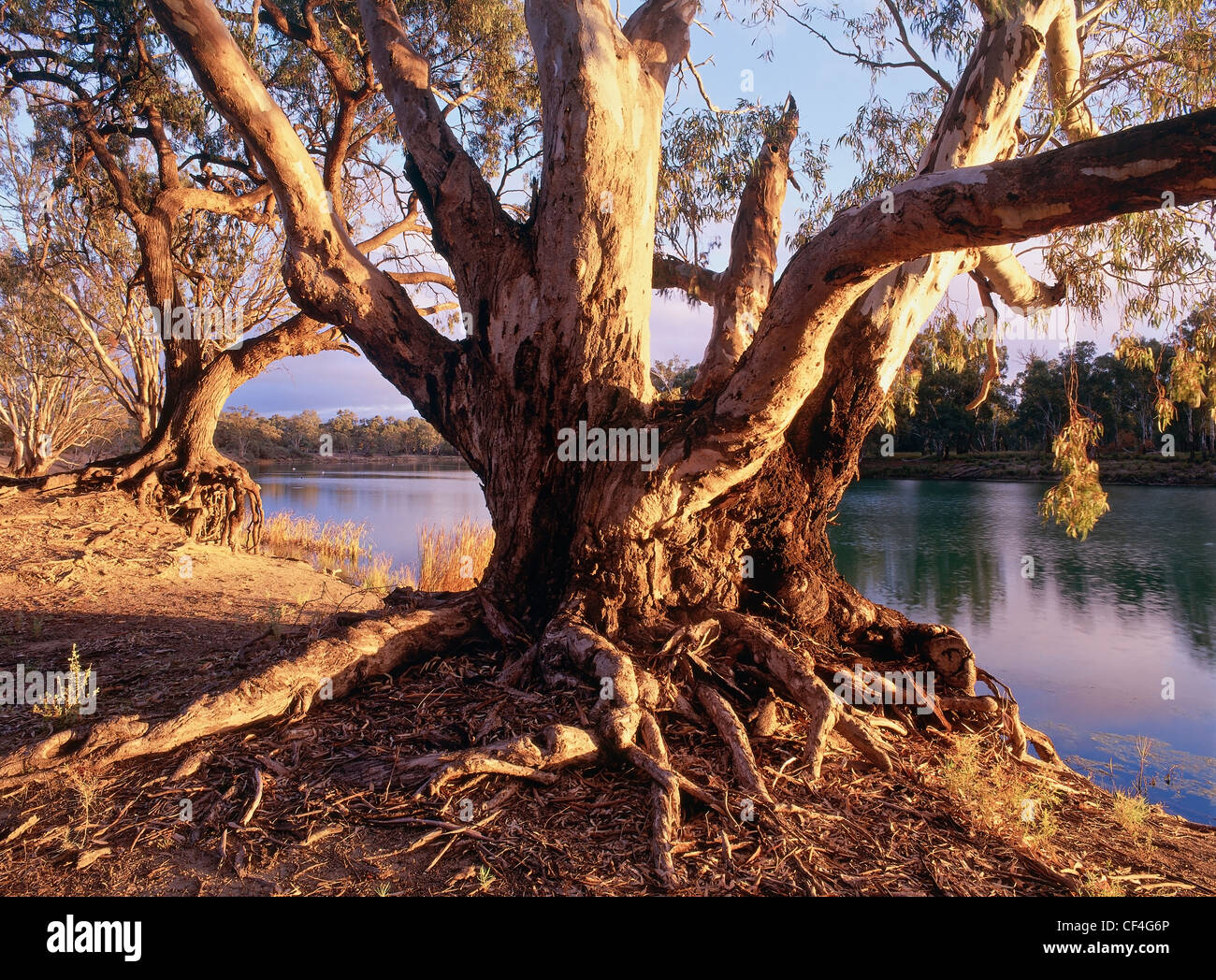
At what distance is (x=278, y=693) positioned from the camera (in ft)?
8.40

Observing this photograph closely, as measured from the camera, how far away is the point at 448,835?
193cm

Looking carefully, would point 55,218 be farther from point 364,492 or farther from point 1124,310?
point 364,492

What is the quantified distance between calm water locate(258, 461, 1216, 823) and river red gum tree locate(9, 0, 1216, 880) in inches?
102

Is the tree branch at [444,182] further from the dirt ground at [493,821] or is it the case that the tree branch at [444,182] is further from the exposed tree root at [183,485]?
the exposed tree root at [183,485]

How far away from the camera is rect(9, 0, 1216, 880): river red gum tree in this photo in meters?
2.58

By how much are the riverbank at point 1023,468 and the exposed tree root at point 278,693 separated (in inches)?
857

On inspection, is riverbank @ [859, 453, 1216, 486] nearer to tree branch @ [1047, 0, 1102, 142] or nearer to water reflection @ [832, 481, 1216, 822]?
water reflection @ [832, 481, 1216, 822]

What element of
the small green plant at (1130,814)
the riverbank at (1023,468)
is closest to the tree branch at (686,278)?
the small green plant at (1130,814)

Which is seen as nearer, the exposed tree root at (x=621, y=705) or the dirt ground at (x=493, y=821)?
the dirt ground at (x=493, y=821)

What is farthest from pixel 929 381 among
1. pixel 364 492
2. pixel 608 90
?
pixel 608 90

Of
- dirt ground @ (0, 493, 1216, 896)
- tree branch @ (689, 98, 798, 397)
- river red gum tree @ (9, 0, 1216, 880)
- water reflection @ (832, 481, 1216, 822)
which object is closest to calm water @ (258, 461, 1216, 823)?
water reflection @ (832, 481, 1216, 822)

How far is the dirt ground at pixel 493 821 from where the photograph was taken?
5.89ft
